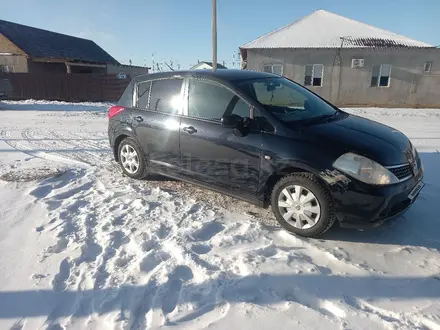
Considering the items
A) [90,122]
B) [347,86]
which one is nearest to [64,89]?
[90,122]

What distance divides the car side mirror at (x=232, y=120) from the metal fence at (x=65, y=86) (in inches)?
764

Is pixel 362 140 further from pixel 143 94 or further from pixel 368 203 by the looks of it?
pixel 143 94

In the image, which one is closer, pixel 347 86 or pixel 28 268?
pixel 28 268

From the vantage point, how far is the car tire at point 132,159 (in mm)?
4816

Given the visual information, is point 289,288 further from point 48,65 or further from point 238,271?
point 48,65

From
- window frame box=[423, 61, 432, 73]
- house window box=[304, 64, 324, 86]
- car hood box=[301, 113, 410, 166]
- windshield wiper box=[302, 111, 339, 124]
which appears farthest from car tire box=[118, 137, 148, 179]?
window frame box=[423, 61, 432, 73]

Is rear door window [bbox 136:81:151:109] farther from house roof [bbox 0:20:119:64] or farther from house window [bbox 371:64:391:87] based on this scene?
house roof [bbox 0:20:119:64]

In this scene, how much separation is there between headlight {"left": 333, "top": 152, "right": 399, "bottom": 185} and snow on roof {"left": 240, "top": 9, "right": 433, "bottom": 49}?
16780 millimetres

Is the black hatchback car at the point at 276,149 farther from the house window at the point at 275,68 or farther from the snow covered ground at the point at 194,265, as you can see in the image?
the house window at the point at 275,68

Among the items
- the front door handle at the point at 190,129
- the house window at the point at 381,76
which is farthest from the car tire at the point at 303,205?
the house window at the point at 381,76

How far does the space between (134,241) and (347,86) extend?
18.4 metres

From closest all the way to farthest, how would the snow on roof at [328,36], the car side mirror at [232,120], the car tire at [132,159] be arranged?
the car side mirror at [232,120] → the car tire at [132,159] → the snow on roof at [328,36]

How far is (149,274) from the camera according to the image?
8.80ft

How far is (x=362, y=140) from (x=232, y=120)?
54.1 inches
